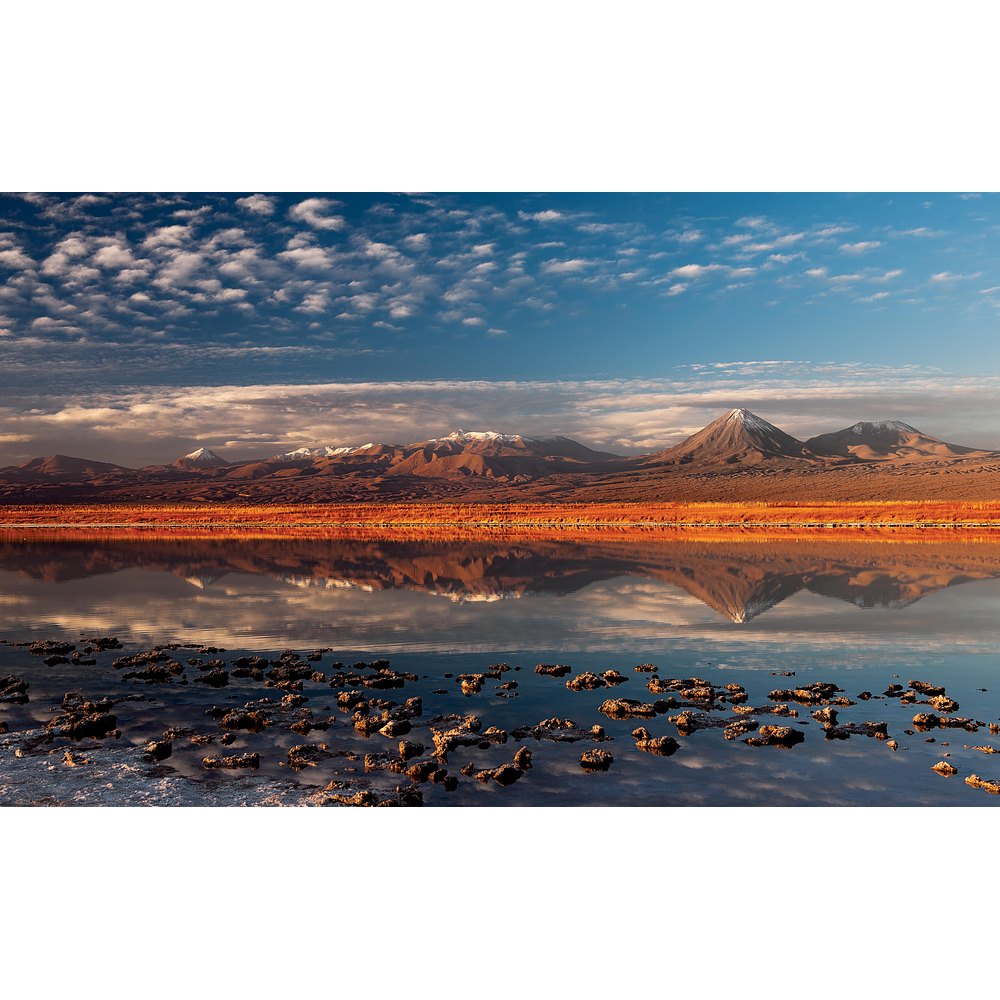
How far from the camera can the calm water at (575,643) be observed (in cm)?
666

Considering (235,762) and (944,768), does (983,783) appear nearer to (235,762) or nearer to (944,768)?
(944,768)

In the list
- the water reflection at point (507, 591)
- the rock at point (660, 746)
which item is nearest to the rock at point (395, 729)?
the rock at point (660, 746)

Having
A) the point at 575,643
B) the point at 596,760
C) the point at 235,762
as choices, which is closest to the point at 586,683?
the point at 575,643

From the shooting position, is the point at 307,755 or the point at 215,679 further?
the point at 215,679

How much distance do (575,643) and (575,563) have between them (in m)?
14.7

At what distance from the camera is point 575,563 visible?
2720 cm

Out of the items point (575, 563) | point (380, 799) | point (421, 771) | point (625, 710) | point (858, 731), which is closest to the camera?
point (380, 799)

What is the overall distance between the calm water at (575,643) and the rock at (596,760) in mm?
114

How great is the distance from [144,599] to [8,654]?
667 centimetres

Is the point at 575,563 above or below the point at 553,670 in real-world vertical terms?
below

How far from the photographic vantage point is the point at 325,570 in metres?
25.7

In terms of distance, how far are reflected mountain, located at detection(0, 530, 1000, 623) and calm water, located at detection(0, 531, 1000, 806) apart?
0.21 m
